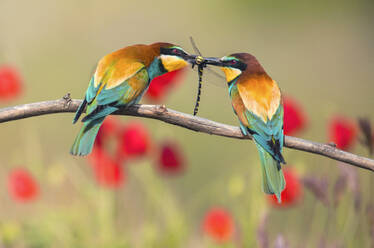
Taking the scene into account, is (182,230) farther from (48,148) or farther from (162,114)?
(48,148)

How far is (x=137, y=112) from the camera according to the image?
85cm

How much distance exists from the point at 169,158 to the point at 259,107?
56 cm

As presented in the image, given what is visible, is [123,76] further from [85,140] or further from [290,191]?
[290,191]

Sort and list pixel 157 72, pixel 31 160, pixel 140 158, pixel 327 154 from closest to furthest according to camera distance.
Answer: pixel 327 154 → pixel 157 72 → pixel 140 158 → pixel 31 160

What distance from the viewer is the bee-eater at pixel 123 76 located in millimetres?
824

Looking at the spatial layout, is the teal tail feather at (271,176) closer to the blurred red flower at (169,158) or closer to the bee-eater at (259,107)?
the bee-eater at (259,107)

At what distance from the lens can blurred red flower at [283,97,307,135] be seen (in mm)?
1327

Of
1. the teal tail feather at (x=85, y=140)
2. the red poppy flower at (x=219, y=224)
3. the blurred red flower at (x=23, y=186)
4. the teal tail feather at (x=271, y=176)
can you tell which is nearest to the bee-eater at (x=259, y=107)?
the teal tail feather at (x=271, y=176)

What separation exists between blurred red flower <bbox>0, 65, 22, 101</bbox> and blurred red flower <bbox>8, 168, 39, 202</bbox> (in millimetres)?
221

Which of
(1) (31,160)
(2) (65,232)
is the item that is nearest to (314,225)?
(2) (65,232)

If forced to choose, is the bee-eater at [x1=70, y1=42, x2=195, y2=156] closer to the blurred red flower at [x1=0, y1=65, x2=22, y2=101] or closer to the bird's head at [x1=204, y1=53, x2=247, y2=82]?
the bird's head at [x1=204, y1=53, x2=247, y2=82]

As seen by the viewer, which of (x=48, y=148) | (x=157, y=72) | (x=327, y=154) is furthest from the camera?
(x=48, y=148)

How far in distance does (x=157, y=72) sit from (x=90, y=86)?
0.16 metres

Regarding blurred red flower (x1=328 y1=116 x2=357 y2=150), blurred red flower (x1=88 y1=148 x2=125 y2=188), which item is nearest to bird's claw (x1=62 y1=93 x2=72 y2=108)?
blurred red flower (x1=88 y1=148 x2=125 y2=188)
